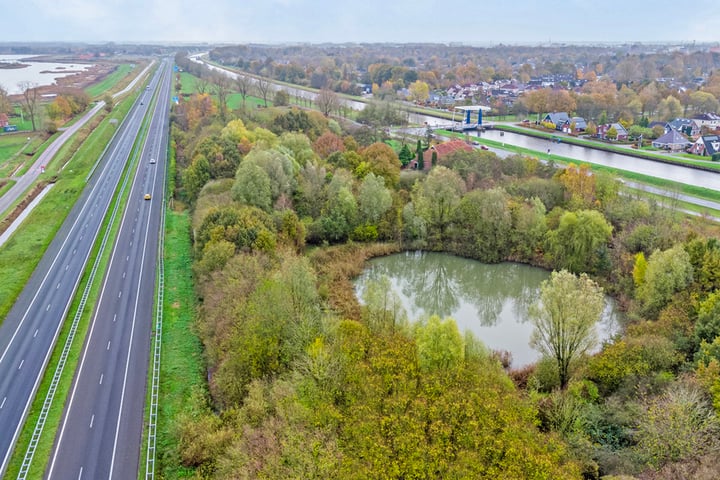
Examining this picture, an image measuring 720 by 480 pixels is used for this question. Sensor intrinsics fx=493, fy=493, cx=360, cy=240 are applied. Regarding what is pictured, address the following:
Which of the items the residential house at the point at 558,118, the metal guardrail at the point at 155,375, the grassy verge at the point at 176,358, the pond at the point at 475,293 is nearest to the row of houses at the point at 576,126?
A: the residential house at the point at 558,118

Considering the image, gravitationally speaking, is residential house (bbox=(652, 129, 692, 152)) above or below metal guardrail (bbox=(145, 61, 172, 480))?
above

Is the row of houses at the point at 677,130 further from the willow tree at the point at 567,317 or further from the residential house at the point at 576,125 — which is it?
the willow tree at the point at 567,317

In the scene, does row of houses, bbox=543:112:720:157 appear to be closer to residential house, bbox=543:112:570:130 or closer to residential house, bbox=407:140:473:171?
residential house, bbox=543:112:570:130

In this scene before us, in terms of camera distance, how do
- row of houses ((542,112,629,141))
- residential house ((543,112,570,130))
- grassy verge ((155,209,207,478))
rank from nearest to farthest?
grassy verge ((155,209,207,478))
row of houses ((542,112,629,141))
residential house ((543,112,570,130))

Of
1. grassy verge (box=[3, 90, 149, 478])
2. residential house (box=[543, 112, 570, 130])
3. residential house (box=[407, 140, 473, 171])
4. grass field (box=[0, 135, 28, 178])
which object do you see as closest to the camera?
grassy verge (box=[3, 90, 149, 478])

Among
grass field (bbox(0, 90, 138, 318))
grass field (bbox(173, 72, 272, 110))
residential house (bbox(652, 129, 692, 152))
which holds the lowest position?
grass field (bbox(0, 90, 138, 318))

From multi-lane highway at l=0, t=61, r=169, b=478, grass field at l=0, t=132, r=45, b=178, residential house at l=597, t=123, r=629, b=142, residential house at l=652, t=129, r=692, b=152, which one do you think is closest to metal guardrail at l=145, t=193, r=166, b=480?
multi-lane highway at l=0, t=61, r=169, b=478

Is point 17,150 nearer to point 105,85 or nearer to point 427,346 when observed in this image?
point 427,346
